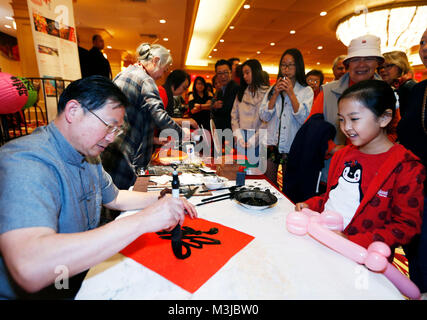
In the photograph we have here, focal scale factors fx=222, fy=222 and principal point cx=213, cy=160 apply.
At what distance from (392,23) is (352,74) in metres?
5.16

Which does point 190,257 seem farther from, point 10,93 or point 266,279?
point 10,93

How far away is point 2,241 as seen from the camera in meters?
0.60

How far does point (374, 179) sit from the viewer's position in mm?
1087

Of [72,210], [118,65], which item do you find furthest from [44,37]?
[118,65]

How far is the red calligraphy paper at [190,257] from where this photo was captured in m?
0.72

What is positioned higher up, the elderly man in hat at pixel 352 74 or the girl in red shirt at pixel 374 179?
the elderly man in hat at pixel 352 74

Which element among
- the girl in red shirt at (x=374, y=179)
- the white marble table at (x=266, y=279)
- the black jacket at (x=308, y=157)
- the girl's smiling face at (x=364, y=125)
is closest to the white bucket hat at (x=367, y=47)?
the black jacket at (x=308, y=157)

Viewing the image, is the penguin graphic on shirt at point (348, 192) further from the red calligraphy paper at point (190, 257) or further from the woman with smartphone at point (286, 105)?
the woman with smartphone at point (286, 105)

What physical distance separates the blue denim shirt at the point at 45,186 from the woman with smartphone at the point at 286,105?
1.68 meters

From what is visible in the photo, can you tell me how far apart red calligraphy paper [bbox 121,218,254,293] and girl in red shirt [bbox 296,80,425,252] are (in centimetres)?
54

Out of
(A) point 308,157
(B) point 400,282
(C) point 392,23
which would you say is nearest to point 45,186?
(B) point 400,282

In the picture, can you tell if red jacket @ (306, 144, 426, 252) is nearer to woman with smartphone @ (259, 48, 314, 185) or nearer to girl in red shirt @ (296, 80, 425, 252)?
girl in red shirt @ (296, 80, 425, 252)

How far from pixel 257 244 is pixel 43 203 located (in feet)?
2.50
